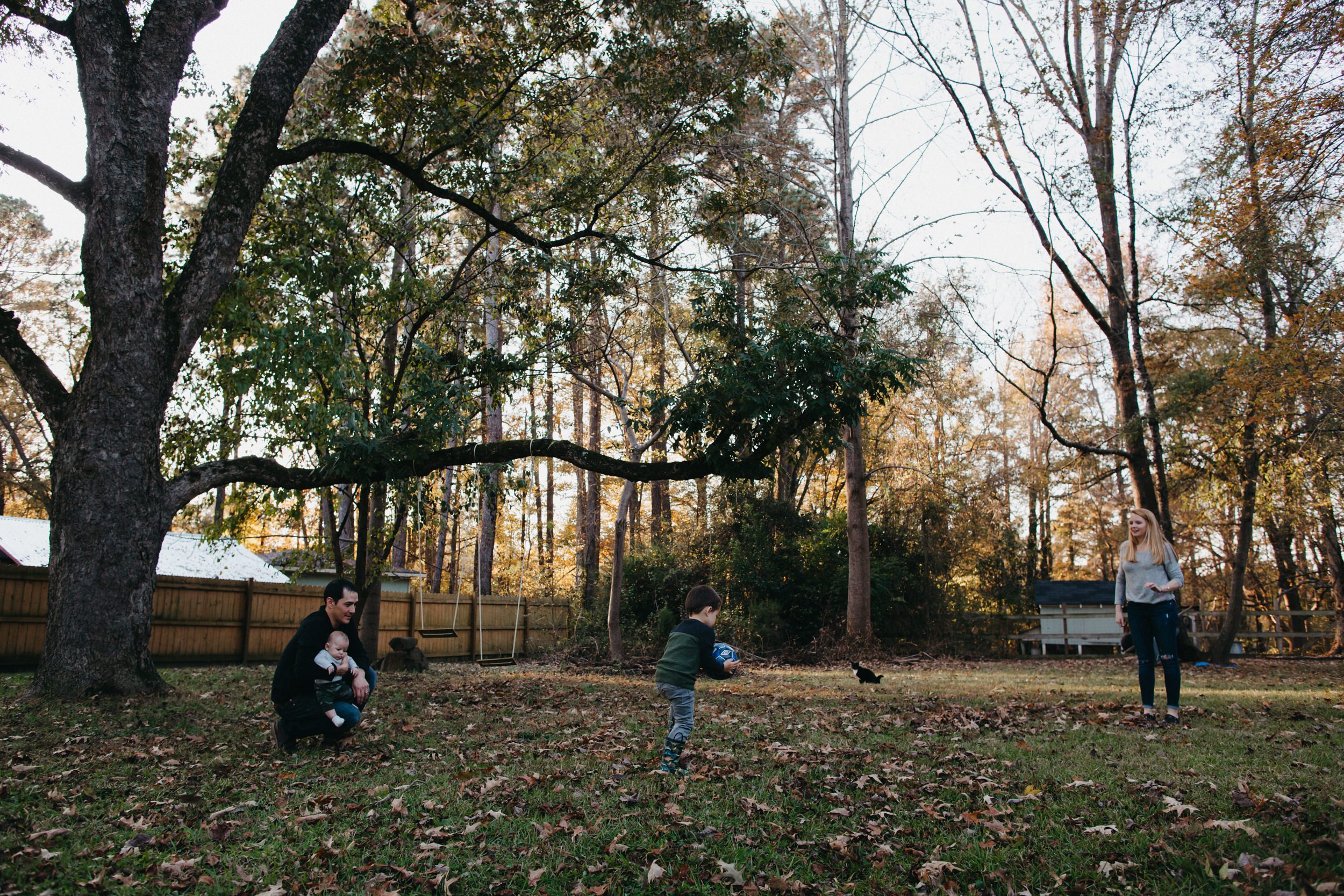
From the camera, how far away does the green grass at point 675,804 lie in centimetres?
320

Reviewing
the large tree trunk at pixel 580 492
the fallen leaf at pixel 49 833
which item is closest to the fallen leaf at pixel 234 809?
the fallen leaf at pixel 49 833

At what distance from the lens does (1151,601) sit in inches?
278

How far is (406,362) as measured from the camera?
11.6 meters

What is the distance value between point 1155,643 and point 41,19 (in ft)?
45.9

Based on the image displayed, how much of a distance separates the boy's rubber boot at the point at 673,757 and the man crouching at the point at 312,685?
2323mm

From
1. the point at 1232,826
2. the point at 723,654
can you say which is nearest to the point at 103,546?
the point at 723,654

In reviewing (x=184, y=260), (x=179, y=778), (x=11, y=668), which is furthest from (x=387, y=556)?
(x=179, y=778)

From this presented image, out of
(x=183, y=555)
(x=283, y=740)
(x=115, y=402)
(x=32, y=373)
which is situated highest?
(x=32, y=373)

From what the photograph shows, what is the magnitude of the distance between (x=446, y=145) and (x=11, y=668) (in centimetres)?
1065

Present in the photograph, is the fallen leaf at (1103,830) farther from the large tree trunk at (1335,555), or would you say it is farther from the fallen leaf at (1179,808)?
the large tree trunk at (1335,555)

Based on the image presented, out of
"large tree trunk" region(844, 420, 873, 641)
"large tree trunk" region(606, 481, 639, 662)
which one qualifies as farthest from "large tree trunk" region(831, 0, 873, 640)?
"large tree trunk" region(606, 481, 639, 662)

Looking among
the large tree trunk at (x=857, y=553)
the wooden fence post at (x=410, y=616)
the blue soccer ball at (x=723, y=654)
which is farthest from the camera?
the wooden fence post at (x=410, y=616)

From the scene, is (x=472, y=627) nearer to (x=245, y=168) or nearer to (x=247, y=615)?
(x=247, y=615)

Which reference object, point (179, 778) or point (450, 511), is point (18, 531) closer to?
point (450, 511)
